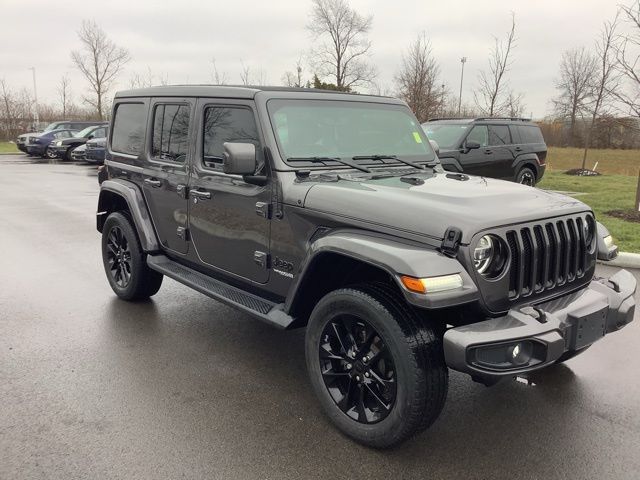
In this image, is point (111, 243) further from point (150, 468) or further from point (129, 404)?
point (150, 468)

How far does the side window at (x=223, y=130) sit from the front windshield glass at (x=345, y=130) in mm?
189

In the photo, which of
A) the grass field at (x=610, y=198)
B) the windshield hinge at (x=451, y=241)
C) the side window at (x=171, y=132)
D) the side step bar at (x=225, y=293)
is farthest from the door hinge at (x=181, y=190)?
the grass field at (x=610, y=198)

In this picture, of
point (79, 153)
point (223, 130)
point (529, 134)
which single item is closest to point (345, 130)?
point (223, 130)

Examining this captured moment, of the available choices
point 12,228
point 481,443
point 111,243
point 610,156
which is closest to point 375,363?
point 481,443

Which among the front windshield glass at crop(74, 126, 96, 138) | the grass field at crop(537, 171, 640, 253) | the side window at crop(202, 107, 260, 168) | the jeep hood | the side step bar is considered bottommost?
the grass field at crop(537, 171, 640, 253)

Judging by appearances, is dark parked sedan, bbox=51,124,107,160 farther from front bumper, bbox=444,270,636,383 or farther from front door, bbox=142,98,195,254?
front bumper, bbox=444,270,636,383

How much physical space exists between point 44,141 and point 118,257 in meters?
23.2

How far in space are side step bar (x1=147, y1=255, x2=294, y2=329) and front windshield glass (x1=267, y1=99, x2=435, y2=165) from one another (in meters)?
1.01

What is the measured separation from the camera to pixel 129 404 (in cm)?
335

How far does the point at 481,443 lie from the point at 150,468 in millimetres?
1764

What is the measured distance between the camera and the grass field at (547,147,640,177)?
79.9ft

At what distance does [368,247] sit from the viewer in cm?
279

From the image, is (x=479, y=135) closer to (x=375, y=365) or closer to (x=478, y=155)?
(x=478, y=155)

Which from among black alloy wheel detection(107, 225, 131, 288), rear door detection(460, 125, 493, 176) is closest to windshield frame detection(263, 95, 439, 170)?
black alloy wheel detection(107, 225, 131, 288)
